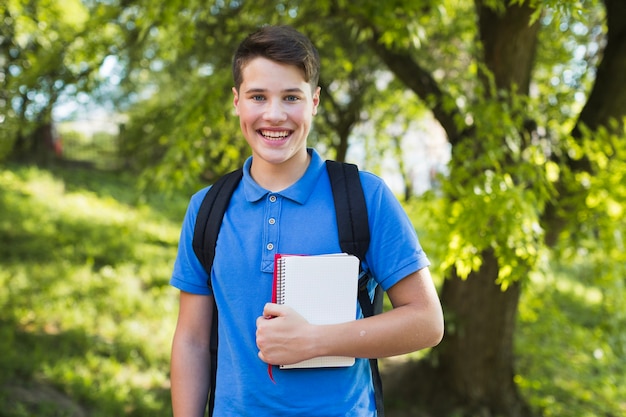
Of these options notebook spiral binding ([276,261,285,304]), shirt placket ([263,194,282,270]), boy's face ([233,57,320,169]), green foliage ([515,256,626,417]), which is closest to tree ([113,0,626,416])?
green foliage ([515,256,626,417])

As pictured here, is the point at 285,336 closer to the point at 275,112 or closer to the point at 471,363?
the point at 275,112

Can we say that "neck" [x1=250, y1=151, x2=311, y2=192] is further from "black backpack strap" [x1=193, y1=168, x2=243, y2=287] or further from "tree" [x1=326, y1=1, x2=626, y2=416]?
"tree" [x1=326, y1=1, x2=626, y2=416]

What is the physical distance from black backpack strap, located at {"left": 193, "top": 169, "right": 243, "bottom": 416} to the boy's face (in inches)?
6.2

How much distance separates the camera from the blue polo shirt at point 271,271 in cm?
166

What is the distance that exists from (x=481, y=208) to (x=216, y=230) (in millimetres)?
2304

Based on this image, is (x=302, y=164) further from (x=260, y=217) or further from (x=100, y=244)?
(x=100, y=244)

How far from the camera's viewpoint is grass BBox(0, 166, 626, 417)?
5715 millimetres

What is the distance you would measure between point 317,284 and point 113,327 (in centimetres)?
618

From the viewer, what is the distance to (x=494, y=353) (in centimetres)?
597

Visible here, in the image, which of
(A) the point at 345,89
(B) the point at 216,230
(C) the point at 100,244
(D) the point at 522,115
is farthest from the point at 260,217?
(C) the point at 100,244

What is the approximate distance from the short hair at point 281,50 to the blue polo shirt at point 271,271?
0.28 metres

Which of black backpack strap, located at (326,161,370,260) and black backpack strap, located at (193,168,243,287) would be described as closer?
black backpack strap, located at (326,161,370,260)

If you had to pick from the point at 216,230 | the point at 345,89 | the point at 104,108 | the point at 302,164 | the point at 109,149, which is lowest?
the point at 216,230

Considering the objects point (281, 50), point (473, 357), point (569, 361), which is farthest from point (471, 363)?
point (281, 50)
